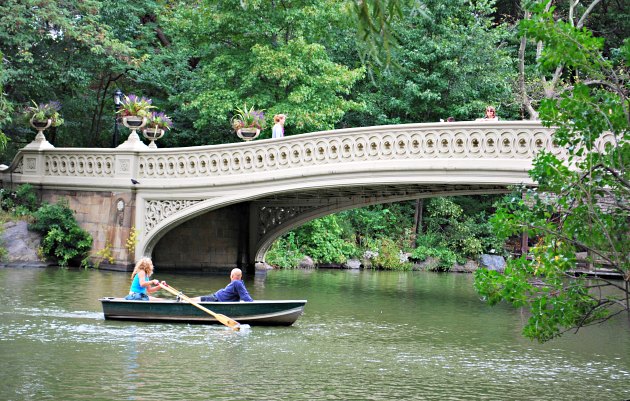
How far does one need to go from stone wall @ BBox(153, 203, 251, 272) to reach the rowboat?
10001mm

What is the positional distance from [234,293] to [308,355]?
9.62 feet

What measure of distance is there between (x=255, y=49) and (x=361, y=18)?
64.2ft

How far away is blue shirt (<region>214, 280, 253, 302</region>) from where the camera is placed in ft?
52.1

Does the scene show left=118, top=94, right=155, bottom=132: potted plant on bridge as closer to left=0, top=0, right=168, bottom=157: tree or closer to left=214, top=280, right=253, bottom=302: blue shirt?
left=0, top=0, right=168, bottom=157: tree

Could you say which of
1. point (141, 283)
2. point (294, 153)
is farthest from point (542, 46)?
point (141, 283)

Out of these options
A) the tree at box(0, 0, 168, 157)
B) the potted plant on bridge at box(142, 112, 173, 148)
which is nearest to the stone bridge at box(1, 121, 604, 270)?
the potted plant on bridge at box(142, 112, 173, 148)

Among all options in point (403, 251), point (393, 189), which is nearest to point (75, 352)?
point (393, 189)

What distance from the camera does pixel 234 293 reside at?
16078 mm

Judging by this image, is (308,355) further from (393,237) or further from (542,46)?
(542,46)

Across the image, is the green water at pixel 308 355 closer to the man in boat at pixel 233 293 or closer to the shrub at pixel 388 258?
the man in boat at pixel 233 293

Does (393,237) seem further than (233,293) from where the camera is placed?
Yes

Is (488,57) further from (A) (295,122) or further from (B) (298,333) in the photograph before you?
(B) (298,333)

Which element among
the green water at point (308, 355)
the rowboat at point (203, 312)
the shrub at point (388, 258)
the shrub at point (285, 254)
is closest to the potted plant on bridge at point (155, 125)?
Result: the green water at point (308, 355)

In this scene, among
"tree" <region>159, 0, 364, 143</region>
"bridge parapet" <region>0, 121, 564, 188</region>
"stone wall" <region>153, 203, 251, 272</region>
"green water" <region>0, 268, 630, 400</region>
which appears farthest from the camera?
"tree" <region>159, 0, 364, 143</region>
